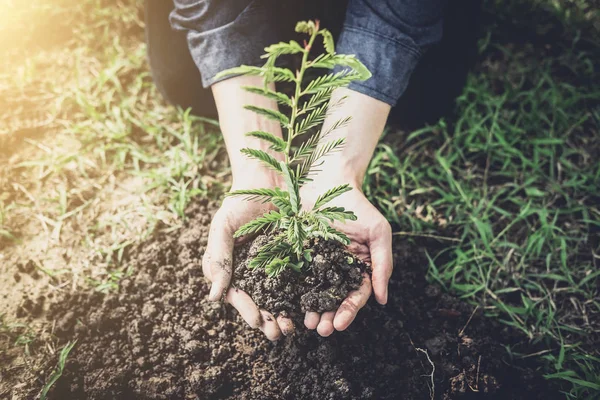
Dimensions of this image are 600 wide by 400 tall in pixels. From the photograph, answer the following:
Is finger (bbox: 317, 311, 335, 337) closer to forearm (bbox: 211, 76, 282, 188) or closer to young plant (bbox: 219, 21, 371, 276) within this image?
young plant (bbox: 219, 21, 371, 276)

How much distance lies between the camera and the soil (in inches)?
66.2

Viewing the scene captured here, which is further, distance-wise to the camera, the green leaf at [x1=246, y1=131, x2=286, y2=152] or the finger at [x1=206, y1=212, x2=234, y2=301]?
the finger at [x1=206, y1=212, x2=234, y2=301]

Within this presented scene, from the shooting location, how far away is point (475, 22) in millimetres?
2459

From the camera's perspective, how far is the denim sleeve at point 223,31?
2.10 metres

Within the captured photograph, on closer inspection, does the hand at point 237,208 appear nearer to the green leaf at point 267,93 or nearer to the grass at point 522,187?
the green leaf at point 267,93

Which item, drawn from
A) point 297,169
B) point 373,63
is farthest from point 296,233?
point 373,63

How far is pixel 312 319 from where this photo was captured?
1707 mm

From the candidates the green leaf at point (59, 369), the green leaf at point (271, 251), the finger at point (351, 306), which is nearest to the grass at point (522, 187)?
the finger at point (351, 306)

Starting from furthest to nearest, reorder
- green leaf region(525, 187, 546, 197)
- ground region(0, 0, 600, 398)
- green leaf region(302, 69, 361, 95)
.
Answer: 1. green leaf region(525, 187, 546, 197)
2. ground region(0, 0, 600, 398)
3. green leaf region(302, 69, 361, 95)

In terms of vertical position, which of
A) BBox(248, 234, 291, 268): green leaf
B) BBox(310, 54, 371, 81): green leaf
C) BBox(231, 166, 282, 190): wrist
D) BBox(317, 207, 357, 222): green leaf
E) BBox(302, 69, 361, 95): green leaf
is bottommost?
BBox(231, 166, 282, 190): wrist

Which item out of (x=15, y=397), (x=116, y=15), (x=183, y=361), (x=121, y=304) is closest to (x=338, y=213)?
(x=183, y=361)

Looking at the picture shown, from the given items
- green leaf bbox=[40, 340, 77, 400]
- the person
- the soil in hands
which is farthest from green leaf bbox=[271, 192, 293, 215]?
green leaf bbox=[40, 340, 77, 400]

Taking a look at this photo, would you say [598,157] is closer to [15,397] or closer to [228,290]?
[228,290]

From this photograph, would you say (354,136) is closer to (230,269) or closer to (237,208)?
(237,208)
